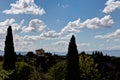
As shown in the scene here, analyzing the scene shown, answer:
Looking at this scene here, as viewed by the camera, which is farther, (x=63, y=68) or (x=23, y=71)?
(x=23, y=71)

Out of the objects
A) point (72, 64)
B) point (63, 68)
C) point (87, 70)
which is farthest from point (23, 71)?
point (72, 64)

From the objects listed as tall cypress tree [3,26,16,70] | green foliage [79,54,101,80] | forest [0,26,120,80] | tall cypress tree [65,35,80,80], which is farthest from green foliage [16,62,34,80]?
tall cypress tree [65,35,80,80]

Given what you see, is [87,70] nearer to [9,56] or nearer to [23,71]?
[23,71]

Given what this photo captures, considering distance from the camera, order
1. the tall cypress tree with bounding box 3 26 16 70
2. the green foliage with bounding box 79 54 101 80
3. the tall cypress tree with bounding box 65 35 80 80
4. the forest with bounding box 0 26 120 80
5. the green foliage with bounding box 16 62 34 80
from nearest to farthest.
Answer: the tall cypress tree with bounding box 65 35 80 80 < the forest with bounding box 0 26 120 80 < the tall cypress tree with bounding box 3 26 16 70 < the green foliage with bounding box 79 54 101 80 < the green foliage with bounding box 16 62 34 80

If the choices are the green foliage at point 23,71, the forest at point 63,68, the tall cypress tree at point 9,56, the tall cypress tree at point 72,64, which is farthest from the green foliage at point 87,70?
the tall cypress tree at point 9,56

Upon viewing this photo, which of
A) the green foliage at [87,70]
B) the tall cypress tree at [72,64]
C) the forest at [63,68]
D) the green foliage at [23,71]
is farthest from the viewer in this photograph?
the green foliage at [23,71]

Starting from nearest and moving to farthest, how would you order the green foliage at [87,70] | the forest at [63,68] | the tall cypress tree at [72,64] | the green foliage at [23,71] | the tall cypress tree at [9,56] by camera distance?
1. the tall cypress tree at [72,64]
2. the forest at [63,68]
3. the tall cypress tree at [9,56]
4. the green foliage at [87,70]
5. the green foliage at [23,71]

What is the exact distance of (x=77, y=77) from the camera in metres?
49.3

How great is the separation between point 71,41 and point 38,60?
54662 mm

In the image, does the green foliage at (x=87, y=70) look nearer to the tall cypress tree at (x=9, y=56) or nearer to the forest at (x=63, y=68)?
the forest at (x=63, y=68)

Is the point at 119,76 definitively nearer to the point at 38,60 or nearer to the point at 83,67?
the point at 83,67

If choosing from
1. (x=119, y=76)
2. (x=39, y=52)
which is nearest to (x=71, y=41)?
(x=39, y=52)

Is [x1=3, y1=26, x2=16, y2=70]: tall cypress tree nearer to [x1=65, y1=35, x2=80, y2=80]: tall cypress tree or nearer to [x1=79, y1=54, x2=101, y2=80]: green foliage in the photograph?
[x1=65, y1=35, x2=80, y2=80]: tall cypress tree

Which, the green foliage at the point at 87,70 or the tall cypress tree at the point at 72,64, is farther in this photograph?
the green foliage at the point at 87,70
